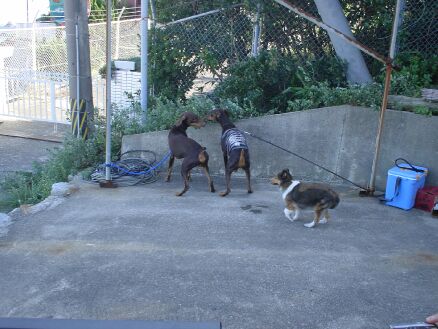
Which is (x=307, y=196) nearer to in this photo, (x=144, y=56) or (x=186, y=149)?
(x=186, y=149)

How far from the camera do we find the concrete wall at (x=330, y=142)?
654cm

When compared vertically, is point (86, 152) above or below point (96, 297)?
above

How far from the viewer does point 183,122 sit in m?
6.80

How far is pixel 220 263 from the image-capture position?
4.45 m

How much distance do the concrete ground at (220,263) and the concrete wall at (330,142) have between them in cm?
84

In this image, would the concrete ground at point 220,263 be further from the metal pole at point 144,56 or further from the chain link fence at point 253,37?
the chain link fence at point 253,37

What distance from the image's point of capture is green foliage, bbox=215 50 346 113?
7988 mm

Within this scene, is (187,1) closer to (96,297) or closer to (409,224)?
(409,224)

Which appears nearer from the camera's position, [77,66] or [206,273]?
[206,273]

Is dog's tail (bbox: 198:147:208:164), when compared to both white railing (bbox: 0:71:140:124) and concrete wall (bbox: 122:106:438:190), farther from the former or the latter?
white railing (bbox: 0:71:140:124)

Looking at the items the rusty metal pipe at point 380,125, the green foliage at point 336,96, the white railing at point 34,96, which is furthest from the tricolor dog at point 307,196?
the white railing at point 34,96

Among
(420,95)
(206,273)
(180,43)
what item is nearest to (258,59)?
(180,43)

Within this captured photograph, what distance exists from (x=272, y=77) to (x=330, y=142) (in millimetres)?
1852

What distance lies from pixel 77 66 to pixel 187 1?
2.47 meters
